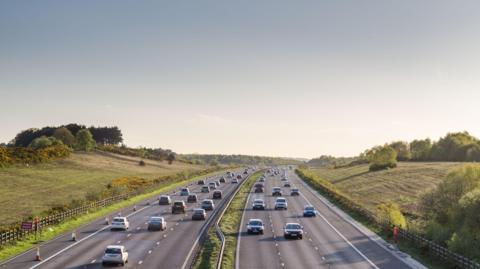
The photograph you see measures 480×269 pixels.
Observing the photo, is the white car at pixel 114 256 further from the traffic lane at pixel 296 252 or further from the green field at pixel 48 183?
the green field at pixel 48 183

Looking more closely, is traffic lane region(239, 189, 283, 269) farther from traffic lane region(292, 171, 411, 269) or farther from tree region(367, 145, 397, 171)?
tree region(367, 145, 397, 171)

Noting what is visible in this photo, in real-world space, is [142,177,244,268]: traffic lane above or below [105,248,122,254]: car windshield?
below

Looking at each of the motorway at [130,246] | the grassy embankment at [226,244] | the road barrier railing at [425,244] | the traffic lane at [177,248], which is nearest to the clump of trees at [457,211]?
the road barrier railing at [425,244]

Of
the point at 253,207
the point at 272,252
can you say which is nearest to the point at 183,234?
the point at 272,252

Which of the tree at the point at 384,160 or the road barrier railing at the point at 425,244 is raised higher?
the tree at the point at 384,160

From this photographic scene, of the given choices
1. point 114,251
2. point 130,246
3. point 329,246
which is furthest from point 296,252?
point 114,251

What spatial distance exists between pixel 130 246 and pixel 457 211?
2866 cm

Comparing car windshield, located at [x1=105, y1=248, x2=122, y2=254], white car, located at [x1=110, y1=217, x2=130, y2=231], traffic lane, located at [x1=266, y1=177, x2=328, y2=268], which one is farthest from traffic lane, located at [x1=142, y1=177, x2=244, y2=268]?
traffic lane, located at [x1=266, y1=177, x2=328, y2=268]

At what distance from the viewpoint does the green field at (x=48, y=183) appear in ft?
274

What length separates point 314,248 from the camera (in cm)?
4466

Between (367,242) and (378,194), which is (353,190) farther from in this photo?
(367,242)

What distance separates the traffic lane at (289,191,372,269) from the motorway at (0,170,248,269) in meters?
9.70

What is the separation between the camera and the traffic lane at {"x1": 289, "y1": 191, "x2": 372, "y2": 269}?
126ft

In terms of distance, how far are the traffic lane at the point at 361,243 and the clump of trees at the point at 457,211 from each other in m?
4.30
